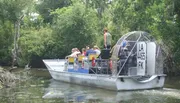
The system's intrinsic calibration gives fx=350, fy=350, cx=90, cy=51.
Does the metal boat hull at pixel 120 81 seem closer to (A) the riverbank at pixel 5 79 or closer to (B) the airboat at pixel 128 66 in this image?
(B) the airboat at pixel 128 66

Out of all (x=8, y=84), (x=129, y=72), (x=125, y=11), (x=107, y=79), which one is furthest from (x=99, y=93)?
(x=125, y=11)

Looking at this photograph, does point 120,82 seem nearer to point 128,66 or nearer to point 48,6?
point 128,66

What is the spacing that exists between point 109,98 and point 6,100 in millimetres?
4711

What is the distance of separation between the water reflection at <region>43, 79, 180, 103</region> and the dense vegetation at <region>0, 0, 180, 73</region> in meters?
7.16

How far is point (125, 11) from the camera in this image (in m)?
29.6

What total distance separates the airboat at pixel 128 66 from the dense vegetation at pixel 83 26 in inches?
191

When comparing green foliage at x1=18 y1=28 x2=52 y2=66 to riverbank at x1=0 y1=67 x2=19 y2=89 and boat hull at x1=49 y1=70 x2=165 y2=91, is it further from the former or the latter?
boat hull at x1=49 y1=70 x2=165 y2=91

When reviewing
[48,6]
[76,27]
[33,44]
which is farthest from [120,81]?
[48,6]

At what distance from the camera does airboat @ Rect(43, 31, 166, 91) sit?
18.4m

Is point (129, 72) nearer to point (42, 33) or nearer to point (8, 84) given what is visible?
point (8, 84)

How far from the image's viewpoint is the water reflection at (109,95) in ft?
51.5

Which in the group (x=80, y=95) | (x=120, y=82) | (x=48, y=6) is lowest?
(x=80, y=95)

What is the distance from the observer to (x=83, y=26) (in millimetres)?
35156

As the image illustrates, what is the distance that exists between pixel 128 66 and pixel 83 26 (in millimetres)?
16749
